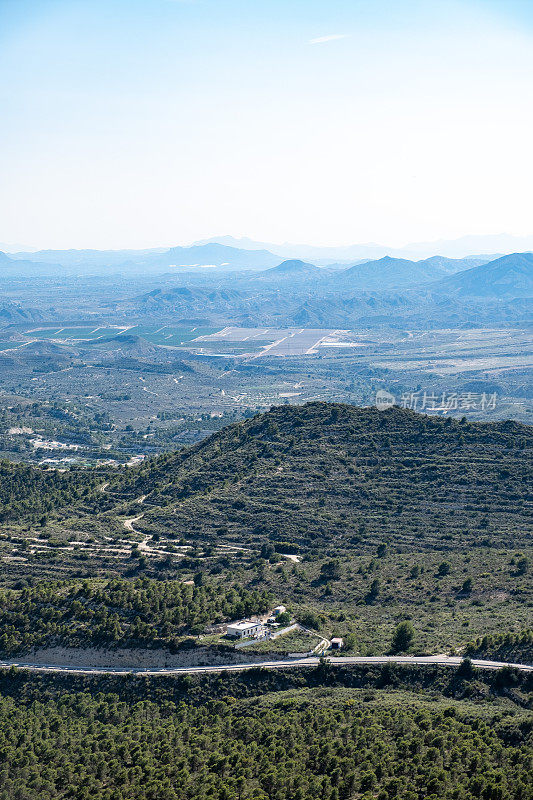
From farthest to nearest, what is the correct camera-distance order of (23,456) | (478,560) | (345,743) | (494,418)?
(494,418) → (23,456) → (478,560) → (345,743)

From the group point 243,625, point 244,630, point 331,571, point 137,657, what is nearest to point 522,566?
point 331,571

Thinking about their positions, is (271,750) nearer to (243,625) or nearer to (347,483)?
(243,625)

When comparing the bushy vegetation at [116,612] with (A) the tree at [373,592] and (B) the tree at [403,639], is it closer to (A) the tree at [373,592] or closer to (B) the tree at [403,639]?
(A) the tree at [373,592]

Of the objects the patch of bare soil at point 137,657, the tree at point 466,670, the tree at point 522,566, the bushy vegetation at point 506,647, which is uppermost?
the tree at point 522,566

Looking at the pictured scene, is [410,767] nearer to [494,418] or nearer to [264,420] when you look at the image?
[264,420]

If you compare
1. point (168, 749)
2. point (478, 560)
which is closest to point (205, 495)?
point (478, 560)

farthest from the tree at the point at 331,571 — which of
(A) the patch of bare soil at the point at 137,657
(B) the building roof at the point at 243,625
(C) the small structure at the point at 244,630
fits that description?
(A) the patch of bare soil at the point at 137,657
